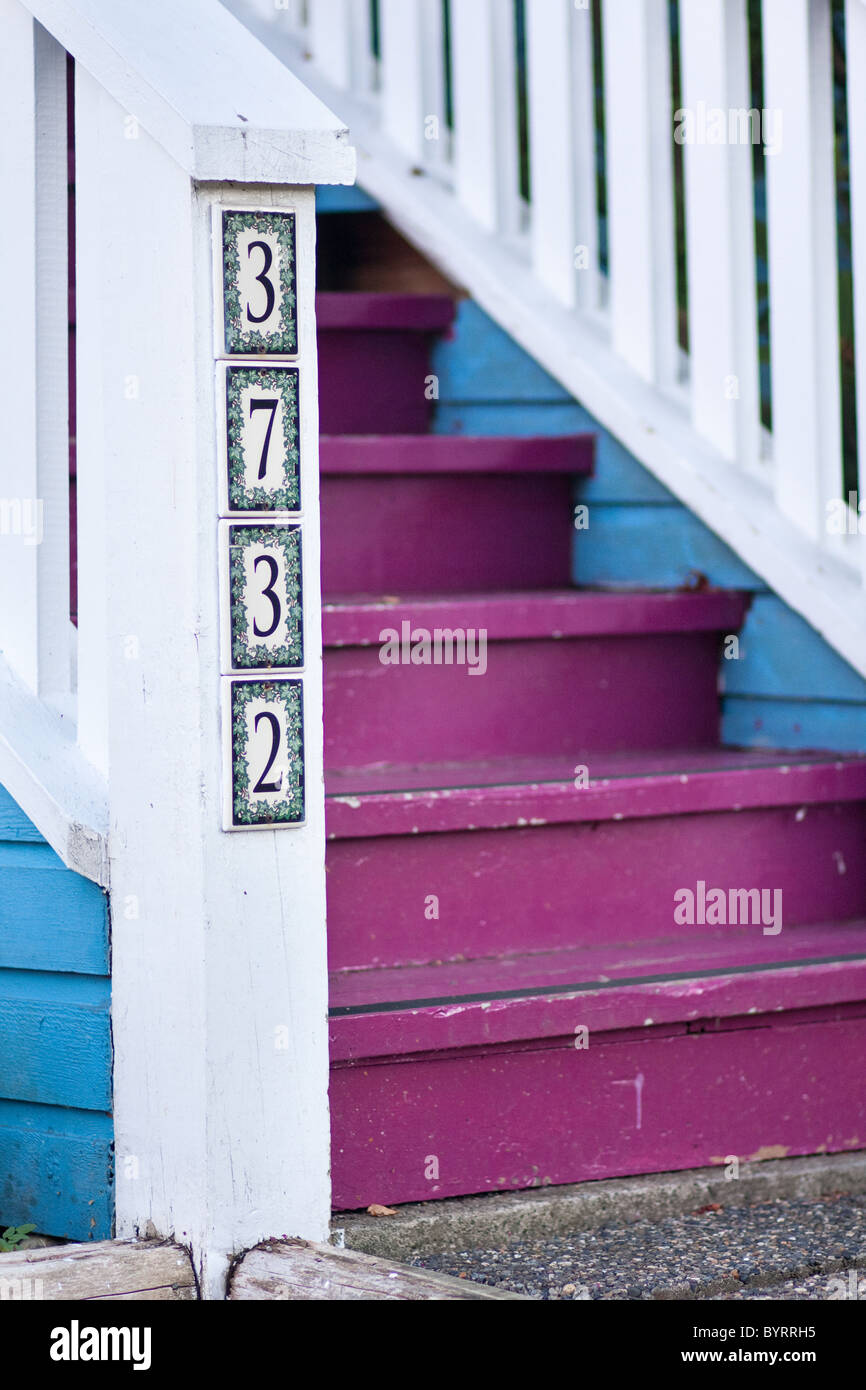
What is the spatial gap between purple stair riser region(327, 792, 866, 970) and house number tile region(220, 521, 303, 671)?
1.53 ft

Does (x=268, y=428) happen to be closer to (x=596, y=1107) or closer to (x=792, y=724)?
(x=596, y=1107)

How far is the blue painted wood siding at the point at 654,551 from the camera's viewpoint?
9.02 feet

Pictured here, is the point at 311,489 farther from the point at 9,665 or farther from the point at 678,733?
the point at 678,733

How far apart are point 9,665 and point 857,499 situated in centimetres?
128

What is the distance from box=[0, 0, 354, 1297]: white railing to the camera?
5.82 feet

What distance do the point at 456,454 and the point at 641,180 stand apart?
1.67ft

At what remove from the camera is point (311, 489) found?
1.84 m

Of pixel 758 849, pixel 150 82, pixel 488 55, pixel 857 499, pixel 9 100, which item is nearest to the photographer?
pixel 150 82

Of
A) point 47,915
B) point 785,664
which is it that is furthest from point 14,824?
point 785,664

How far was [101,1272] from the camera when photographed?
5.86 feet

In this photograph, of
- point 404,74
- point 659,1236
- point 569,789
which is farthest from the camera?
point 404,74

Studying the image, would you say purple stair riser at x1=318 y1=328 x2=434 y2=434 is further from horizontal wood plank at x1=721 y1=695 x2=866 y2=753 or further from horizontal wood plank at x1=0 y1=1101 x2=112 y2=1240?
horizontal wood plank at x1=0 y1=1101 x2=112 y2=1240

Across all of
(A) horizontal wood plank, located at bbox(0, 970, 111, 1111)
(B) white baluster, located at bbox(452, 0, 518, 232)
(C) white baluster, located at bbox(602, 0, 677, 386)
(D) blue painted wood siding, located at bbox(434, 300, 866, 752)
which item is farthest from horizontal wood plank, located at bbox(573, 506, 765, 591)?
(A) horizontal wood plank, located at bbox(0, 970, 111, 1111)
